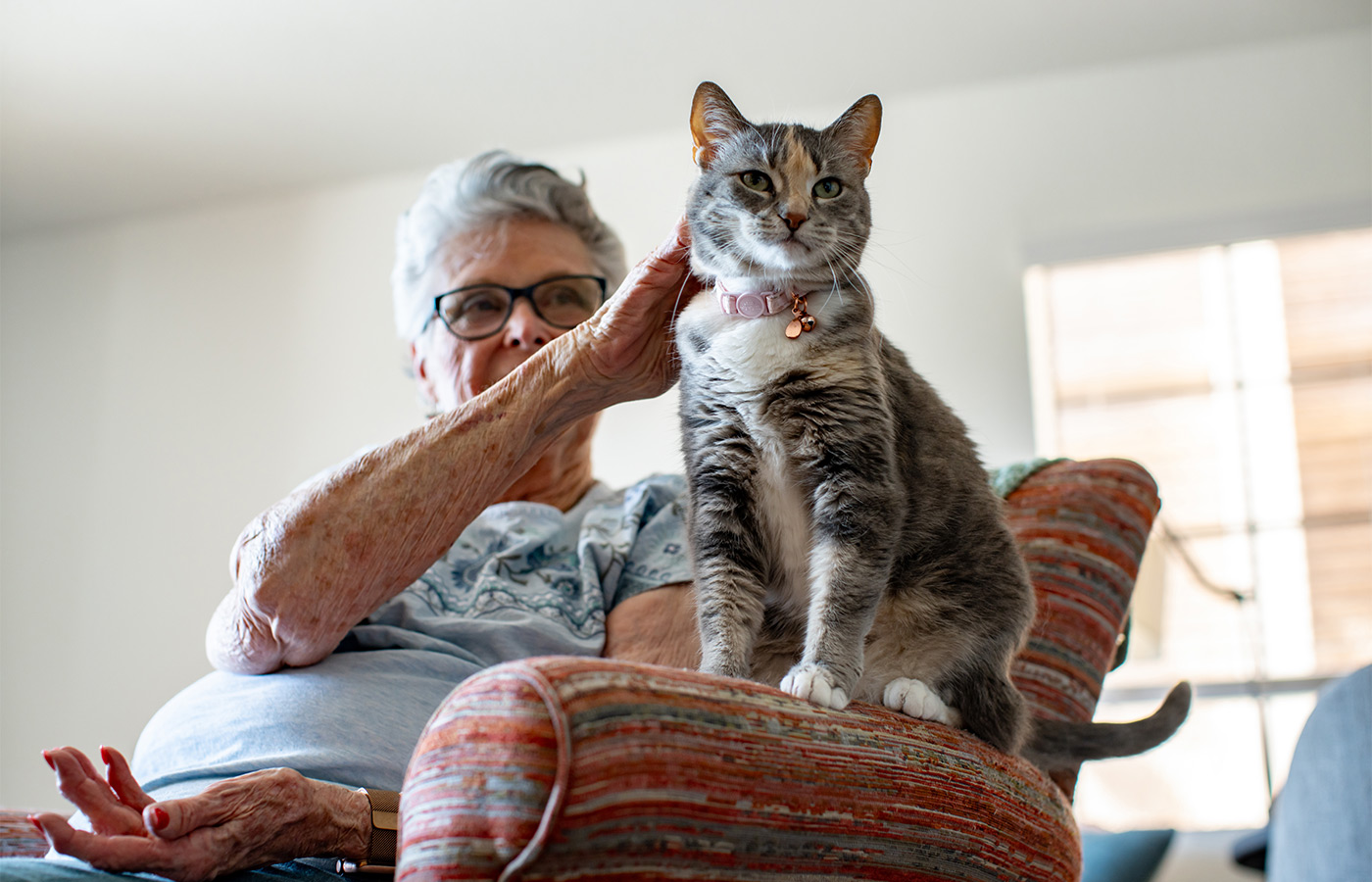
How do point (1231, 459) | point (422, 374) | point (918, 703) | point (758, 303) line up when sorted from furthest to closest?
point (1231, 459) → point (422, 374) → point (758, 303) → point (918, 703)

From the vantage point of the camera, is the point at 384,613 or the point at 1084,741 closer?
the point at 1084,741

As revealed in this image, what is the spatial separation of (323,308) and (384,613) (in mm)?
3586

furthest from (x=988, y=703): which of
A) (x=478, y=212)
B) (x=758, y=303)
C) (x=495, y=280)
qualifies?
(x=478, y=212)

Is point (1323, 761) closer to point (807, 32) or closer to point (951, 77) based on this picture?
point (807, 32)

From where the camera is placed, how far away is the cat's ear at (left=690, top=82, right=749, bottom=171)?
1.12 m

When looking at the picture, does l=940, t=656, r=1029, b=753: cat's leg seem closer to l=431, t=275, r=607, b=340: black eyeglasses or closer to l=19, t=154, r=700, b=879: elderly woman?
l=19, t=154, r=700, b=879: elderly woman

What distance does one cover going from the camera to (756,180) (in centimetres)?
109

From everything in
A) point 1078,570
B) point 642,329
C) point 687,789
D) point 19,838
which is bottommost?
point 19,838

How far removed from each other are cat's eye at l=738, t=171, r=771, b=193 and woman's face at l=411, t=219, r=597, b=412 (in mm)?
566

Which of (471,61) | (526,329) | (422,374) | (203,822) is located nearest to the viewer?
(203,822)

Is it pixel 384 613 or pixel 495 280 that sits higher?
pixel 495 280

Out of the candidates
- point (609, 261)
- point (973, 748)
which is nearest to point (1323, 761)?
point (973, 748)

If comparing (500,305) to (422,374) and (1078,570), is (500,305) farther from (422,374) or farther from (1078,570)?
(1078,570)

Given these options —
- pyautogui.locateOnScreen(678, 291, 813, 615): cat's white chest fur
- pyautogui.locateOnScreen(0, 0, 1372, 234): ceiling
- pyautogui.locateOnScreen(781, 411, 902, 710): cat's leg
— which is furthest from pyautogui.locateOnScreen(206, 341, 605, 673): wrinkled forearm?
pyautogui.locateOnScreen(0, 0, 1372, 234): ceiling
